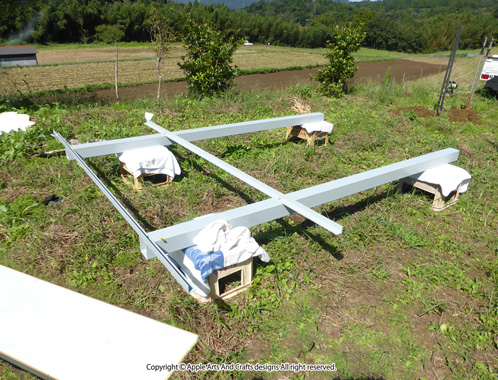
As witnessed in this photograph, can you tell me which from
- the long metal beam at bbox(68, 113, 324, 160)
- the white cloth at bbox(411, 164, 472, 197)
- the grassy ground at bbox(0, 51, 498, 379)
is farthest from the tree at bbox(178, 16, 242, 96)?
the white cloth at bbox(411, 164, 472, 197)

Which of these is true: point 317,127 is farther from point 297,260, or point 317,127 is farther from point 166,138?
point 297,260

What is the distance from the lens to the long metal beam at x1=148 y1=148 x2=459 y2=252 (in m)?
2.34

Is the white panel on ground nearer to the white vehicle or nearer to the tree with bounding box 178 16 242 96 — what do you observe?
the tree with bounding box 178 16 242 96

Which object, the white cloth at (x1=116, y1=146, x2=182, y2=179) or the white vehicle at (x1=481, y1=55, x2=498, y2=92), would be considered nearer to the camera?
the white cloth at (x1=116, y1=146, x2=182, y2=179)

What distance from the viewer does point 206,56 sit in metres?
8.17

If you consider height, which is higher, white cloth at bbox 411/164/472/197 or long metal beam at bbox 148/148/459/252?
long metal beam at bbox 148/148/459/252

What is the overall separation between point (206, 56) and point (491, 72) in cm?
866

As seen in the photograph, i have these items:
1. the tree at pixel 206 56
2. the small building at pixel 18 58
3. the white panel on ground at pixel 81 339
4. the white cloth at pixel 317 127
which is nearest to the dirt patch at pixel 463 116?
the white cloth at pixel 317 127

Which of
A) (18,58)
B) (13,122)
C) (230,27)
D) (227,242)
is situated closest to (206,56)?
(13,122)

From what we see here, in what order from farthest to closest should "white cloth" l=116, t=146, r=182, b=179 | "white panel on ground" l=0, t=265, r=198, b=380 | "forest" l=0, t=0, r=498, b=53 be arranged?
"forest" l=0, t=0, r=498, b=53 → "white cloth" l=116, t=146, r=182, b=179 → "white panel on ground" l=0, t=265, r=198, b=380

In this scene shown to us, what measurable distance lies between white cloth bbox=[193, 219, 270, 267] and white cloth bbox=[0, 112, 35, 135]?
174 inches

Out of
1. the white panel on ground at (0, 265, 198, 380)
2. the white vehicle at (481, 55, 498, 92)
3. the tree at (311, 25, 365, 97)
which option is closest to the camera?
the white panel on ground at (0, 265, 198, 380)

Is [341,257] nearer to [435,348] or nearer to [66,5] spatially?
[435,348]

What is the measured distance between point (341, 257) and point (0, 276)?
2897mm
